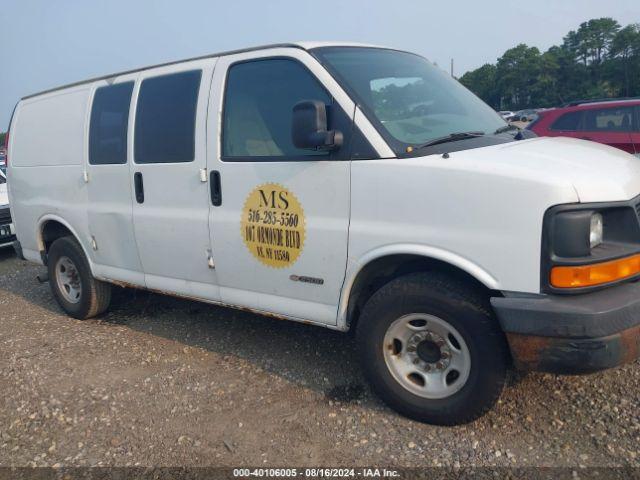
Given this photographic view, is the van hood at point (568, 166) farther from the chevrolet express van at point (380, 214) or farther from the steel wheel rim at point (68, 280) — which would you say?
the steel wheel rim at point (68, 280)

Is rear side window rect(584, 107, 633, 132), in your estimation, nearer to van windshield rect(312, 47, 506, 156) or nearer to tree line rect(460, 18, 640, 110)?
van windshield rect(312, 47, 506, 156)

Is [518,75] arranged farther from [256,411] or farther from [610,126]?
[256,411]

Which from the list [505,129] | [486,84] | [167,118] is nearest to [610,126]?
[505,129]

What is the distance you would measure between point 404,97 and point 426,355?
156 cm

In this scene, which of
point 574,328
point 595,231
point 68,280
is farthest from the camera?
point 68,280

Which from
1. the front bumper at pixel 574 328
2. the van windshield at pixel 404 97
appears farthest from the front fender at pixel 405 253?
the van windshield at pixel 404 97

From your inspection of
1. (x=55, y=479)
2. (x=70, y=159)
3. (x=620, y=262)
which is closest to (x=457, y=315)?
(x=620, y=262)

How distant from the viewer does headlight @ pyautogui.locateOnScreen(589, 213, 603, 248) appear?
253 centimetres

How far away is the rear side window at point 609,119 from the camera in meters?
7.95

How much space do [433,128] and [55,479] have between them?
2832 mm

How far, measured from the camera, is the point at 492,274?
262 centimetres

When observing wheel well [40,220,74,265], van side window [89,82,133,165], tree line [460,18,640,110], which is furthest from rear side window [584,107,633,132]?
tree line [460,18,640,110]

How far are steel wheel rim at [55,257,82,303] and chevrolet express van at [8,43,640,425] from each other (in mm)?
877

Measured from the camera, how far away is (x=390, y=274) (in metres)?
3.19
